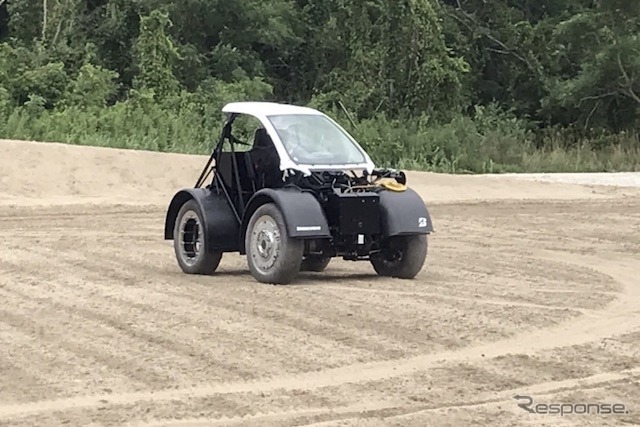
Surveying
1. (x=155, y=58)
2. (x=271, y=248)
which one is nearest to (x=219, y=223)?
(x=271, y=248)

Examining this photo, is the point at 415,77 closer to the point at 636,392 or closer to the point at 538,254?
the point at 538,254

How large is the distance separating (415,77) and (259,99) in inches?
199

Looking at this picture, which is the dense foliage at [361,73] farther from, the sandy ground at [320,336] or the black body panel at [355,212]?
the black body panel at [355,212]

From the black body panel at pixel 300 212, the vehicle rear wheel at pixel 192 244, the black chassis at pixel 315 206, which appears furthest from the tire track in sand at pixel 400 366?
the vehicle rear wheel at pixel 192 244

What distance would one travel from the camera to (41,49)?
40.7 m

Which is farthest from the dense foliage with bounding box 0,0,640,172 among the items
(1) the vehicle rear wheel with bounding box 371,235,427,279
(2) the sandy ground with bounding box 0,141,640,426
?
(1) the vehicle rear wheel with bounding box 371,235,427,279

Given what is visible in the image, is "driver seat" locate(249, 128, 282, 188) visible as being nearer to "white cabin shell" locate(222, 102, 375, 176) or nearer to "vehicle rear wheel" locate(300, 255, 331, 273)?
"white cabin shell" locate(222, 102, 375, 176)

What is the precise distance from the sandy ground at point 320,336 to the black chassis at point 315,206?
1.42 feet

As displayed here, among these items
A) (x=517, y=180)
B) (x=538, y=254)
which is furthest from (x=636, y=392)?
(x=517, y=180)

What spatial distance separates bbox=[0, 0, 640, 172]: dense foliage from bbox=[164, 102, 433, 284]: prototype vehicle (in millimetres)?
17002

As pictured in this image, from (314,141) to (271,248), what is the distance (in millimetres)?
1335

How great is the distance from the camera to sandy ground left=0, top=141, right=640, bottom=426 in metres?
7.23

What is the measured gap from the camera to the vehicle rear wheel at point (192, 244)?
1266cm

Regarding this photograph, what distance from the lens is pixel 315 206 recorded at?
11.8 metres
